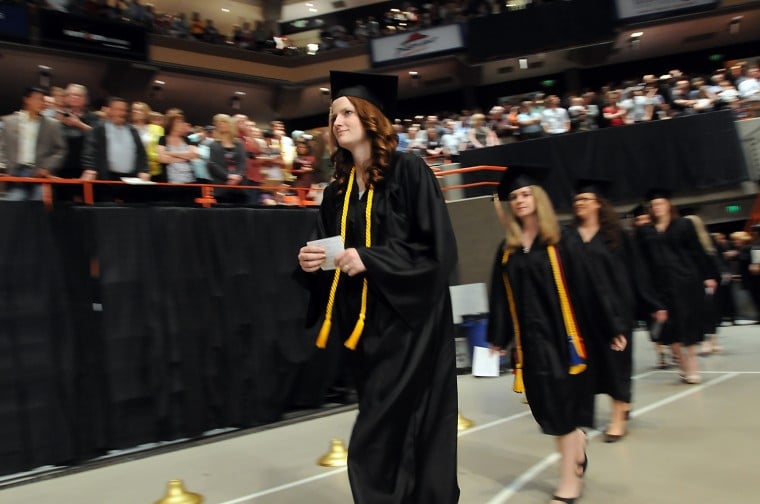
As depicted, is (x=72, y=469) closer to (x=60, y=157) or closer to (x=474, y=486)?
(x=60, y=157)

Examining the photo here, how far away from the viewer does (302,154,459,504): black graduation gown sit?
271cm

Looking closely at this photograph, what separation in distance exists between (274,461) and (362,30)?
80.4 ft

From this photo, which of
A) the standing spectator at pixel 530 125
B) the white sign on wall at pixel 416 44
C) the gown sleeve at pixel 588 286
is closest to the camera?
the gown sleeve at pixel 588 286

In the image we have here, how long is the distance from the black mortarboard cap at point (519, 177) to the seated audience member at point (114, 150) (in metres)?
4.20

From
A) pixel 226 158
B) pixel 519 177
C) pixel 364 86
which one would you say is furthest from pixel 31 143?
pixel 519 177

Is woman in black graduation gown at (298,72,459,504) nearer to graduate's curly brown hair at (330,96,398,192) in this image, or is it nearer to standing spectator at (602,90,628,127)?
graduate's curly brown hair at (330,96,398,192)

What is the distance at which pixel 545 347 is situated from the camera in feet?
13.0

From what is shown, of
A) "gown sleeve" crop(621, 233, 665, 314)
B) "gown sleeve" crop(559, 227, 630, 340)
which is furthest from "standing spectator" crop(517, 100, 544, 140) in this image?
"gown sleeve" crop(559, 227, 630, 340)

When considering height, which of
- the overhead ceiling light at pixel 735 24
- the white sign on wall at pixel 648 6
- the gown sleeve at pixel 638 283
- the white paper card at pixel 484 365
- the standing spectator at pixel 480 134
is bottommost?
the white paper card at pixel 484 365

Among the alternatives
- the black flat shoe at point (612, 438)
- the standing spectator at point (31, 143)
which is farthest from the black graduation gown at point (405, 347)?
the standing spectator at point (31, 143)

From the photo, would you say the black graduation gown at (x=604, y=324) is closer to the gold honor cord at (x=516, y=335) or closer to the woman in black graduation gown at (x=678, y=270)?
the gold honor cord at (x=516, y=335)

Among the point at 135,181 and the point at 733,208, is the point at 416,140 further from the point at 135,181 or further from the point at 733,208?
the point at 135,181

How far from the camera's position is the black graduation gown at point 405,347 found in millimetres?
2707

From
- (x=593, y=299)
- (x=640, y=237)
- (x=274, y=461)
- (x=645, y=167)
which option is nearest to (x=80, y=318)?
(x=274, y=461)
